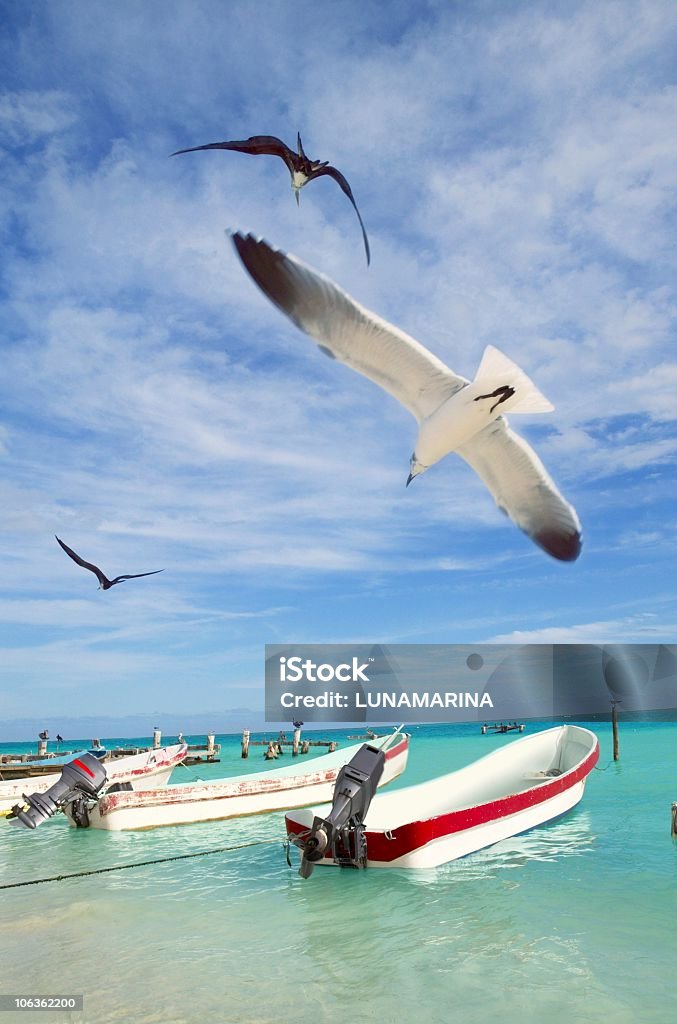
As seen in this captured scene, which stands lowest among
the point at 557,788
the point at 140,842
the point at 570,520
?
the point at 140,842

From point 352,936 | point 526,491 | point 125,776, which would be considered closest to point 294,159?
point 526,491

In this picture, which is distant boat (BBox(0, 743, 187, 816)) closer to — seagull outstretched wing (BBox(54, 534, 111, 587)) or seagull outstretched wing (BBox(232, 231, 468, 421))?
seagull outstretched wing (BBox(54, 534, 111, 587))

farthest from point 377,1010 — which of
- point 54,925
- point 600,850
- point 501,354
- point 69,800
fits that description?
point 69,800

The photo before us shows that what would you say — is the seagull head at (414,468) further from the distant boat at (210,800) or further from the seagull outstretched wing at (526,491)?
the distant boat at (210,800)

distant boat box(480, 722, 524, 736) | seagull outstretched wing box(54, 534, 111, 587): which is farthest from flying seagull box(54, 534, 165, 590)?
distant boat box(480, 722, 524, 736)

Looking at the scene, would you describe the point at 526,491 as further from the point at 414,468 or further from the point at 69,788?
the point at 69,788

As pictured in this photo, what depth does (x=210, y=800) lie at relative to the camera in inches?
556

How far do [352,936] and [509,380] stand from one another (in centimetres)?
575

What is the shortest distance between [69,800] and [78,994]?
21.1ft

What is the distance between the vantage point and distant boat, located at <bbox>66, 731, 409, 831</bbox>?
13.1 m

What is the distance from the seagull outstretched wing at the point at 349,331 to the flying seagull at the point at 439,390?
0.01 meters

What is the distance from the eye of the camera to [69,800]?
11625 mm

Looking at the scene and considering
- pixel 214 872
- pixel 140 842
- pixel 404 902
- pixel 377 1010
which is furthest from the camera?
pixel 140 842

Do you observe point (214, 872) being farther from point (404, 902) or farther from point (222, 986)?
point (222, 986)
